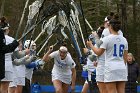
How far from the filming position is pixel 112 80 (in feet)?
33.2

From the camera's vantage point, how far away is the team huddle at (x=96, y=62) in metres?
10.2

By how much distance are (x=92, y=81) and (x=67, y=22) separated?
6.44 ft

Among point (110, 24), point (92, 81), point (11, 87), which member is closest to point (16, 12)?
point (92, 81)

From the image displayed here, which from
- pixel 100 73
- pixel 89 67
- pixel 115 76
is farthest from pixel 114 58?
pixel 89 67

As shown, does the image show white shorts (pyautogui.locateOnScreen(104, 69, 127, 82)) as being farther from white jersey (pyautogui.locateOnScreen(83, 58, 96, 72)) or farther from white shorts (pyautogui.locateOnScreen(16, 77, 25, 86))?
white jersey (pyautogui.locateOnScreen(83, 58, 96, 72))

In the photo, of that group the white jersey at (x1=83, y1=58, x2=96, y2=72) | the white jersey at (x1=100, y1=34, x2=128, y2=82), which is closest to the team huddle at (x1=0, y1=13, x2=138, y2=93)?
the white jersey at (x1=100, y1=34, x2=128, y2=82)

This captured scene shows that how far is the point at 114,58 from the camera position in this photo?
10.3m

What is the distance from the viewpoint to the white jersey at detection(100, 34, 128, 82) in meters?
10.2

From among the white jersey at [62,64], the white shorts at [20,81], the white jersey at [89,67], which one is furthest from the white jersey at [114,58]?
the white jersey at [89,67]

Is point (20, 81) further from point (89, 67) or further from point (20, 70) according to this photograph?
point (89, 67)

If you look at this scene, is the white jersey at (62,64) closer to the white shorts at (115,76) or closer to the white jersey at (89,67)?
the white jersey at (89,67)

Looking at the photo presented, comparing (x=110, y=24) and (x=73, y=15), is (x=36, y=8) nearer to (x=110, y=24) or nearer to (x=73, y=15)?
(x=73, y=15)

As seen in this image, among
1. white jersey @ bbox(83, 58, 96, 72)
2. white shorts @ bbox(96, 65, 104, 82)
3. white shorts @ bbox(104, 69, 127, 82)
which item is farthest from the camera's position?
white jersey @ bbox(83, 58, 96, 72)

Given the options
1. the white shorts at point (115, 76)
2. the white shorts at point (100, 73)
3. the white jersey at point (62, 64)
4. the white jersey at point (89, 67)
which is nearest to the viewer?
the white shorts at point (115, 76)
